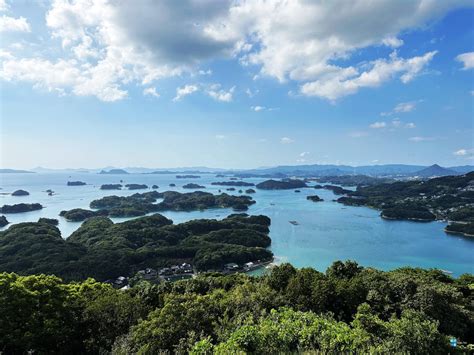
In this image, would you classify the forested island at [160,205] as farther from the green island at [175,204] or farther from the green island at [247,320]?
the green island at [247,320]

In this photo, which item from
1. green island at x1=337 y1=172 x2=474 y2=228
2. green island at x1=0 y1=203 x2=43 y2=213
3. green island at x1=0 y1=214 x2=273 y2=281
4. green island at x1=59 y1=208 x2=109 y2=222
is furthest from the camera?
green island at x1=0 y1=203 x2=43 y2=213

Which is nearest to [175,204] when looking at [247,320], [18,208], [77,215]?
[77,215]

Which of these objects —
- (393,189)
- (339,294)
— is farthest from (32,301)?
(393,189)

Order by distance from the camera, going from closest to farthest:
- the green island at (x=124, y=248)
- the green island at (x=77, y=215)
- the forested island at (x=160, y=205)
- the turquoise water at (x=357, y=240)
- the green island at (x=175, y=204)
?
the green island at (x=124, y=248)
the turquoise water at (x=357, y=240)
the green island at (x=77, y=215)
the forested island at (x=160, y=205)
the green island at (x=175, y=204)

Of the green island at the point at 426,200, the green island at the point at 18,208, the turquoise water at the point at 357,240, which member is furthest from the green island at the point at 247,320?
the green island at the point at 18,208

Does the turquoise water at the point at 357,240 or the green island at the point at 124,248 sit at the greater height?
the green island at the point at 124,248

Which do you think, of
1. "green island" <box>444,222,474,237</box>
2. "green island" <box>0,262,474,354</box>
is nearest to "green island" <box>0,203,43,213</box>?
"green island" <box>0,262,474,354</box>

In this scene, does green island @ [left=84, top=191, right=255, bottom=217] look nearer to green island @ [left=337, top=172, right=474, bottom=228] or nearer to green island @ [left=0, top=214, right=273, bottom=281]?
green island @ [left=0, top=214, right=273, bottom=281]
